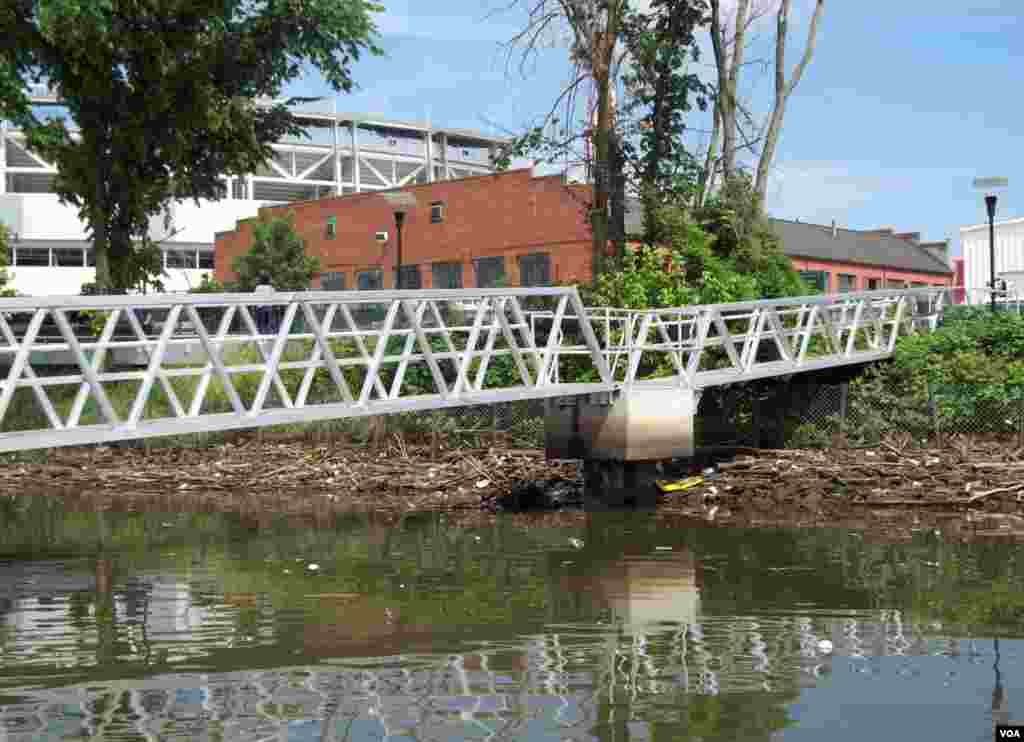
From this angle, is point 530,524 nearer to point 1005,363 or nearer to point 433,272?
point 1005,363

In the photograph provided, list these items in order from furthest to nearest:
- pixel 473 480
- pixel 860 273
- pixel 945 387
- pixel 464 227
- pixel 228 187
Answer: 1. pixel 228 187
2. pixel 860 273
3. pixel 464 227
4. pixel 945 387
5. pixel 473 480

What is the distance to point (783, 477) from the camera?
A: 846 inches

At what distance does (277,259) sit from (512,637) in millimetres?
48047

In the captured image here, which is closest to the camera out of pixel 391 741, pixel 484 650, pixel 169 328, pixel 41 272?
pixel 391 741

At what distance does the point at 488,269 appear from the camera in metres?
52.1

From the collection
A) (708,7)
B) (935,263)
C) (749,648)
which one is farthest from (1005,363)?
(935,263)

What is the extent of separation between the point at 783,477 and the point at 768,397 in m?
3.63

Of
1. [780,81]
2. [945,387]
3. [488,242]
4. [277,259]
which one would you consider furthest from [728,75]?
[277,259]

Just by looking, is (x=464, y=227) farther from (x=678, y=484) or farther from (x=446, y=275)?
(x=678, y=484)

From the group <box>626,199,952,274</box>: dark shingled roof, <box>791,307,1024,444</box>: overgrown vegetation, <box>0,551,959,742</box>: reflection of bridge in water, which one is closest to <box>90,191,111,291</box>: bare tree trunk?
<box>791,307,1024,444</box>: overgrown vegetation

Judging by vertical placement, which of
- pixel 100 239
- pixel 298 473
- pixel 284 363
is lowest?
pixel 298 473

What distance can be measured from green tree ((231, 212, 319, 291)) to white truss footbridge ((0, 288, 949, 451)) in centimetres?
1700

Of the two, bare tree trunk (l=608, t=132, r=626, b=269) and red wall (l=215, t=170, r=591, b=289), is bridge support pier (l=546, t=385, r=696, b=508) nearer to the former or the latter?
bare tree trunk (l=608, t=132, r=626, b=269)

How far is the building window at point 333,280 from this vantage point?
2330 inches
